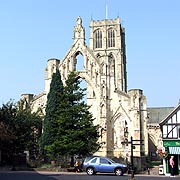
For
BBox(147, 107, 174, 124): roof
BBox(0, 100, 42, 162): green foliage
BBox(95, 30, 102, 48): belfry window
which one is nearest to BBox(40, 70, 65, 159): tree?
BBox(0, 100, 42, 162): green foliage

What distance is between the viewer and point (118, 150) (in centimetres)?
5466

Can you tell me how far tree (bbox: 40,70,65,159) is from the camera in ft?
123

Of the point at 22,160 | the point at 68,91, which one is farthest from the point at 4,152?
the point at 68,91

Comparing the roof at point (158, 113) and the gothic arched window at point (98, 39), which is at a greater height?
the gothic arched window at point (98, 39)

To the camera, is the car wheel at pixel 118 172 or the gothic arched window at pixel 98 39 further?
the gothic arched window at pixel 98 39

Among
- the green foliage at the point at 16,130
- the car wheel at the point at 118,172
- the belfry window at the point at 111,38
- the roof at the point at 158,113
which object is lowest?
the car wheel at the point at 118,172

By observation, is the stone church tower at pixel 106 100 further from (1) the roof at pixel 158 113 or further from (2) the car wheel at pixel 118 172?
(1) the roof at pixel 158 113

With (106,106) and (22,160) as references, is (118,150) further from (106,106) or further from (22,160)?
(22,160)

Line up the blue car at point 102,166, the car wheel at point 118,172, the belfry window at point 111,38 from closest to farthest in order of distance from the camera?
the car wheel at point 118,172
the blue car at point 102,166
the belfry window at point 111,38

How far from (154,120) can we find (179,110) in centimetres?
5148

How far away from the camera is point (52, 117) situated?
39.9 m

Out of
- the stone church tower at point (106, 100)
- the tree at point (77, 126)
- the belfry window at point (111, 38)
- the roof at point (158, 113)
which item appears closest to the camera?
the tree at point (77, 126)

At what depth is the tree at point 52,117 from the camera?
37.4 metres

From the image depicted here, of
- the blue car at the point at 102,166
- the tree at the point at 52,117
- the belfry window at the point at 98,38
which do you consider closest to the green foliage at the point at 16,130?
the tree at the point at 52,117
